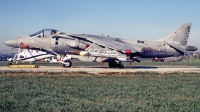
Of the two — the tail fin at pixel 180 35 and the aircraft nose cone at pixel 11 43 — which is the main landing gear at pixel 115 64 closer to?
the tail fin at pixel 180 35

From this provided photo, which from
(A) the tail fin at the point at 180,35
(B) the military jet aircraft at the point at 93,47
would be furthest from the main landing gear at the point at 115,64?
(A) the tail fin at the point at 180,35

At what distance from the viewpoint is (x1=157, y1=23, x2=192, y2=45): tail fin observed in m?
28.9

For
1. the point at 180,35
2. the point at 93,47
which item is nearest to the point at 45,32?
the point at 93,47

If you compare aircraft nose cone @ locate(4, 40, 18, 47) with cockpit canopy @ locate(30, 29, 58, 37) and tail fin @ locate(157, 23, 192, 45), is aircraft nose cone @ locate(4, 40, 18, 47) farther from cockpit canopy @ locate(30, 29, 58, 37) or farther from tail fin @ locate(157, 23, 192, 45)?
tail fin @ locate(157, 23, 192, 45)

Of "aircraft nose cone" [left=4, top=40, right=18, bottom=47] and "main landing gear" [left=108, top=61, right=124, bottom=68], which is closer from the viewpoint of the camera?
"aircraft nose cone" [left=4, top=40, right=18, bottom=47]

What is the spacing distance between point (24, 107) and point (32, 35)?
1980 centimetres

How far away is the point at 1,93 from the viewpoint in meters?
8.97

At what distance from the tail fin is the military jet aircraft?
0.86 metres

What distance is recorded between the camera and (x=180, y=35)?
29.0 meters

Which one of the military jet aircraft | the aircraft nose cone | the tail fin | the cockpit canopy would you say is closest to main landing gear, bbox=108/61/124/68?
the military jet aircraft

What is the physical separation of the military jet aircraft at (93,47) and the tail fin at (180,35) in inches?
33.9

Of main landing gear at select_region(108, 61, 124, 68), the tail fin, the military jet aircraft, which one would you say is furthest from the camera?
the tail fin

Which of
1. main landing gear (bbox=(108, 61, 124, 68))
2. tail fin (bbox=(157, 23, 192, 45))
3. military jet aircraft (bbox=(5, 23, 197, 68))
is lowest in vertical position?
main landing gear (bbox=(108, 61, 124, 68))

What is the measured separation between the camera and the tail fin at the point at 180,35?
28.9 meters
